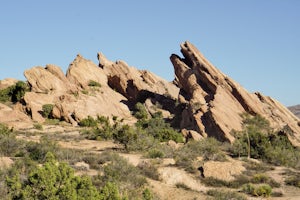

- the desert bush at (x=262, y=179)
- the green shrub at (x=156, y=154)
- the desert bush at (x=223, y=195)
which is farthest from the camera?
the green shrub at (x=156, y=154)

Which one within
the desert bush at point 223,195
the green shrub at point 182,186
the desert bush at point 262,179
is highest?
the desert bush at point 262,179

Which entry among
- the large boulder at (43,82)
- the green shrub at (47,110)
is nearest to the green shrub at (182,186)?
the green shrub at (47,110)

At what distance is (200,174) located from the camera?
19.4 m

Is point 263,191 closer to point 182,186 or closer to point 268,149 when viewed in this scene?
point 182,186

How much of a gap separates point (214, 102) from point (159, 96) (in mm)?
17207

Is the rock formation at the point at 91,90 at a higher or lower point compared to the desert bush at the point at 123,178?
higher

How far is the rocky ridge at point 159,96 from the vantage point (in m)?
37.8

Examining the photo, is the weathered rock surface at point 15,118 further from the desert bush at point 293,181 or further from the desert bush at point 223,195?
the desert bush at point 293,181

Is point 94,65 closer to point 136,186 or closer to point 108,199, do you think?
point 136,186

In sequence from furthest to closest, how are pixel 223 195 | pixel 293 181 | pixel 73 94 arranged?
pixel 73 94 → pixel 293 181 → pixel 223 195

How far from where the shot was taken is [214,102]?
38844 millimetres

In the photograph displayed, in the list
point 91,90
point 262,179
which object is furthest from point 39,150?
point 91,90

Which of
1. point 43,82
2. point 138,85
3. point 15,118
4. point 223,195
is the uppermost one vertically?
point 138,85

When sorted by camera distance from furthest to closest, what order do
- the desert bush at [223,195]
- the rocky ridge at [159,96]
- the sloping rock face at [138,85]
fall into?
the sloping rock face at [138,85] < the rocky ridge at [159,96] < the desert bush at [223,195]
